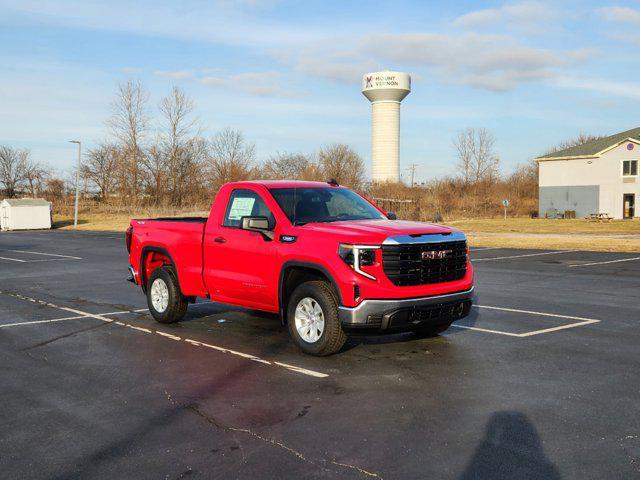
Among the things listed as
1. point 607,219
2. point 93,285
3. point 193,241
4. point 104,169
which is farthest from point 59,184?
point 193,241

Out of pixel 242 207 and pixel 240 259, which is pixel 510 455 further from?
pixel 242 207

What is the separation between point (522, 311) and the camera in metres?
10.6

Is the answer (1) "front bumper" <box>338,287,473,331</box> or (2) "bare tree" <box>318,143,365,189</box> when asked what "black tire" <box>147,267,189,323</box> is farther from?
(2) "bare tree" <box>318,143,365,189</box>

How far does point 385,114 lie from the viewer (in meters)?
106

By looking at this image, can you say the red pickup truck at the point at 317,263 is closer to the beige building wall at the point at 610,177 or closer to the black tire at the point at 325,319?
the black tire at the point at 325,319

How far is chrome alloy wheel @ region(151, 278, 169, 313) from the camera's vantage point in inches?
374

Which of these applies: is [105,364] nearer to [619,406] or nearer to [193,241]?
[193,241]

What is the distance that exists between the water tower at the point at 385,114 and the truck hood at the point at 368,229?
3756 inches

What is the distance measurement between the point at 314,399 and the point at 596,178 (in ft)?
181

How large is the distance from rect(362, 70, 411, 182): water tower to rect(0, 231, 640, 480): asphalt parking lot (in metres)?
94.5

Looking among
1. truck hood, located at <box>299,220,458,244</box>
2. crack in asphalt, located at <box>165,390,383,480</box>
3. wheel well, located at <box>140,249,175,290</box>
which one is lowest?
crack in asphalt, located at <box>165,390,383,480</box>

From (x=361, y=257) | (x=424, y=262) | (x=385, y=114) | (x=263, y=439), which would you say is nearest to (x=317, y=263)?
(x=361, y=257)


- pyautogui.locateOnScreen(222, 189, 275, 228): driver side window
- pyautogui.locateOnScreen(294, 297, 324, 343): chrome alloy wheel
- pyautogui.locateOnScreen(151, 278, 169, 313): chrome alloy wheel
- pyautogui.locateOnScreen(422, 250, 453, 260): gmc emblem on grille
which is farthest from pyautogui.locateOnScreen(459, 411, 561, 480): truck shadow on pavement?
pyautogui.locateOnScreen(151, 278, 169, 313): chrome alloy wheel

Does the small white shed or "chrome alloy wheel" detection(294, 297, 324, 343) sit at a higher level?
the small white shed
